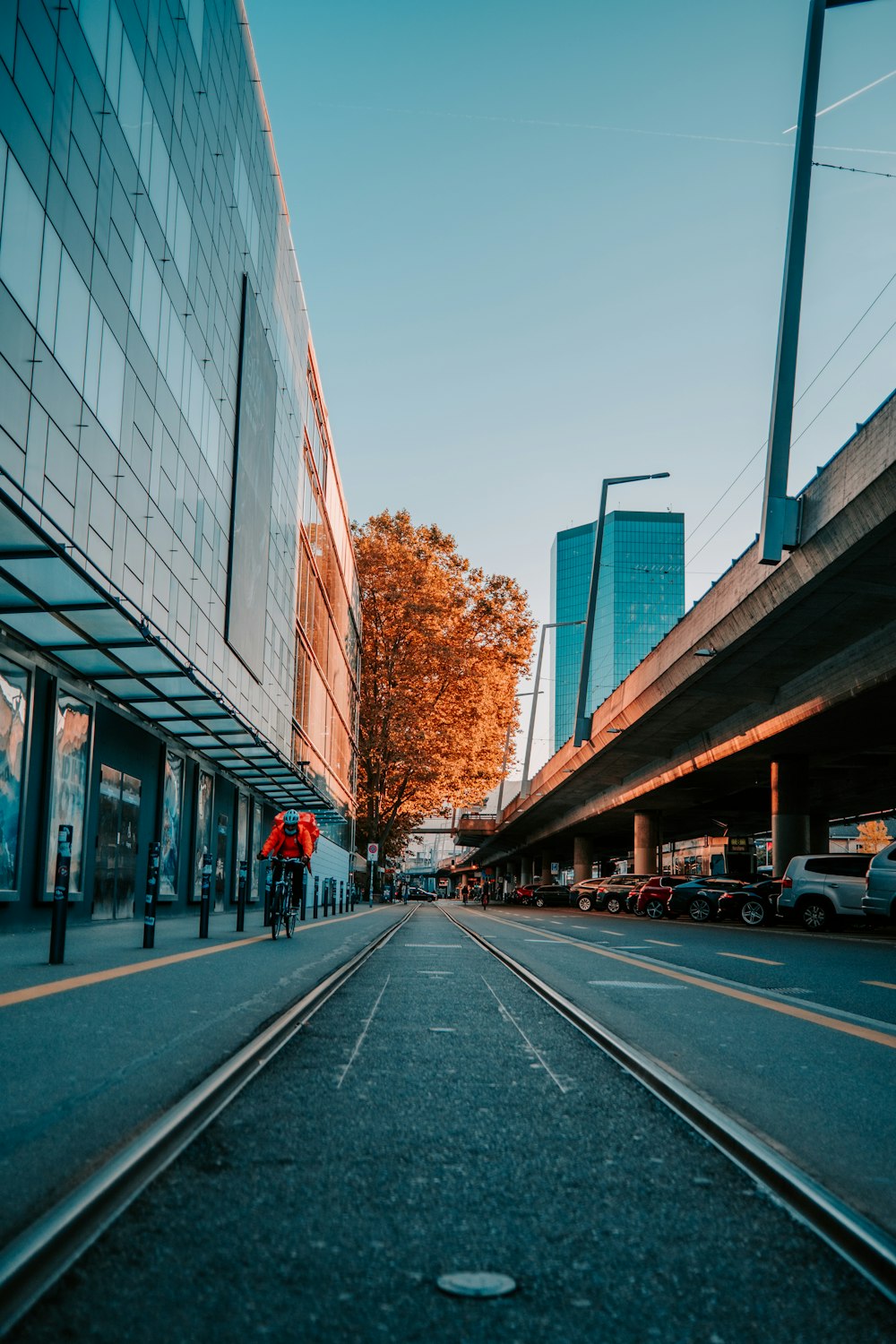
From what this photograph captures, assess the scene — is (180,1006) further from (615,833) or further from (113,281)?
(615,833)

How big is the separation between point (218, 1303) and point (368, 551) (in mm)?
56827

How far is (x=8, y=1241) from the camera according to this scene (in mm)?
2832

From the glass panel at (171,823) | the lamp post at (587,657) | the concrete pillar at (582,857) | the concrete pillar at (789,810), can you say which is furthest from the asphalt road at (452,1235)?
the concrete pillar at (582,857)

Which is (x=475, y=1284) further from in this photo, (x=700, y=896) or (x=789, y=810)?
(x=789, y=810)

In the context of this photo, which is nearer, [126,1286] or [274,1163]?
[126,1286]

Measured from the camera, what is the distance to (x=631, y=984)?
10.5 metres

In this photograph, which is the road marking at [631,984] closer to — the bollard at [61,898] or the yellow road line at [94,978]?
the yellow road line at [94,978]

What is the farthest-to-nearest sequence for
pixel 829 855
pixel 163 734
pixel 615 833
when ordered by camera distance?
1. pixel 615 833
2. pixel 829 855
3. pixel 163 734

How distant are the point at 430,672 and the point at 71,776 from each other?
37.0m

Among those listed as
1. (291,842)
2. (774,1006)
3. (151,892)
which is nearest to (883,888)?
(291,842)

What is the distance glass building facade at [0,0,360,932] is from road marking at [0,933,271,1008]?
243 centimetres

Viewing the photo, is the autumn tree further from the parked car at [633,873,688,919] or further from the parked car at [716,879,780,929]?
the parked car at [716,879,780,929]

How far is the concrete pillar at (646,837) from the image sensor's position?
5688cm

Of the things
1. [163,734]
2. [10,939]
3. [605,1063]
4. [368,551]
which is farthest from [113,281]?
[368,551]
